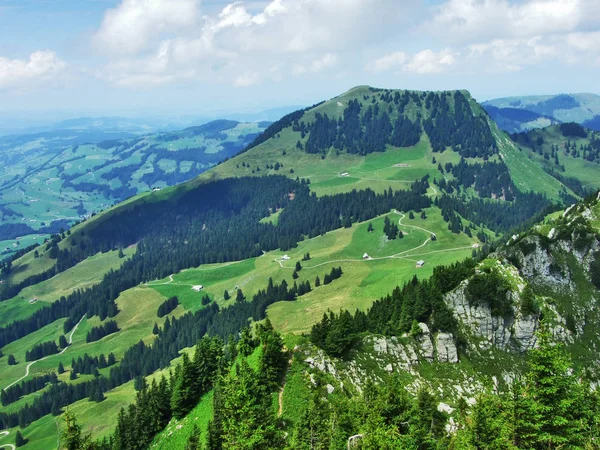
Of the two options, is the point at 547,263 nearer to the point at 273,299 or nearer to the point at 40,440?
the point at 273,299

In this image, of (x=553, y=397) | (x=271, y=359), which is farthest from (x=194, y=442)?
(x=553, y=397)

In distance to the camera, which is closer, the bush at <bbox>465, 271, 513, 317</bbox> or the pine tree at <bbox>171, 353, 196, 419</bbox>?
the pine tree at <bbox>171, 353, 196, 419</bbox>

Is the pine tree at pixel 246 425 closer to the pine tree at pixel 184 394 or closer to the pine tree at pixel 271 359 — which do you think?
the pine tree at pixel 271 359

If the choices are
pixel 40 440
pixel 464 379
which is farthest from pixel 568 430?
pixel 40 440

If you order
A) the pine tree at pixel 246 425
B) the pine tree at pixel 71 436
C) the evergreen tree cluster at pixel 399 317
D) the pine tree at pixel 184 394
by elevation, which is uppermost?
the pine tree at pixel 71 436

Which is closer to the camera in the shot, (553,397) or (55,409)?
(553,397)

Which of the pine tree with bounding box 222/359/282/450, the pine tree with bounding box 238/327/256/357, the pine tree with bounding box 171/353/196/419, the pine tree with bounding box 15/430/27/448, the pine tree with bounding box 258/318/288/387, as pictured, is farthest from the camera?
the pine tree with bounding box 15/430/27/448

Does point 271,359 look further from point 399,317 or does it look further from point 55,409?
point 55,409

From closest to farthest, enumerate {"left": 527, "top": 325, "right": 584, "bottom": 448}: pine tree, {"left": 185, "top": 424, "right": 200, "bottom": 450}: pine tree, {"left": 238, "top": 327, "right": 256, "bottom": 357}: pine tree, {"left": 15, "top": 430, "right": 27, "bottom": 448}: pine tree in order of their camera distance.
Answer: {"left": 527, "top": 325, "right": 584, "bottom": 448}: pine tree → {"left": 185, "top": 424, "right": 200, "bottom": 450}: pine tree → {"left": 238, "top": 327, "right": 256, "bottom": 357}: pine tree → {"left": 15, "top": 430, "right": 27, "bottom": 448}: pine tree

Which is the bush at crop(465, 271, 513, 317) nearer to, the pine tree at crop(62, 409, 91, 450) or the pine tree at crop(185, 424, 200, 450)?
the pine tree at crop(185, 424, 200, 450)

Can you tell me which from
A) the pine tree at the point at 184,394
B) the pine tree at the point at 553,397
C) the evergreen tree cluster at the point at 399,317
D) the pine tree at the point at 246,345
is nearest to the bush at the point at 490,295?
the evergreen tree cluster at the point at 399,317

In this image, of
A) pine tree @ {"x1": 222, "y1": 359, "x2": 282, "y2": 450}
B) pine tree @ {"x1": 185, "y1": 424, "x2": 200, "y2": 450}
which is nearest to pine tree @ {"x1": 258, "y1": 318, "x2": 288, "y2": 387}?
pine tree @ {"x1": 222, "y1": 359, "x2": 282, "y2": 450}

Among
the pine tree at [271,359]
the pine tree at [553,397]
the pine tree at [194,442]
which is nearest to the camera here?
the pine tree at [553,397]
